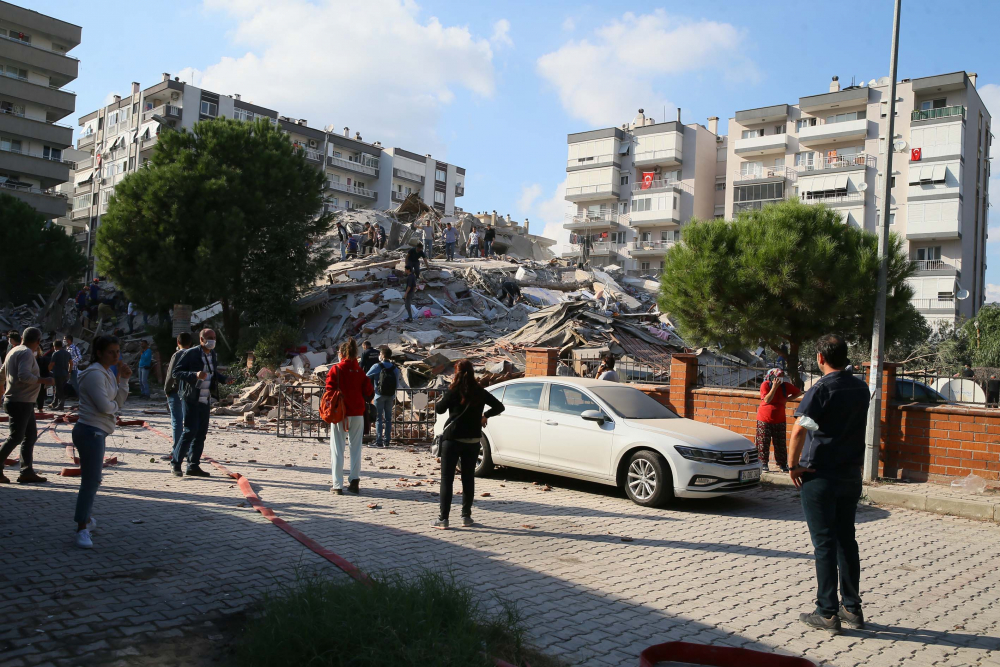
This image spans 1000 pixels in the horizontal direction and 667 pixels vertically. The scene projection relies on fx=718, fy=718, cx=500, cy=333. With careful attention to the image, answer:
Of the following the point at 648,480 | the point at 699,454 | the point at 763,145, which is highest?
the point at 763,145

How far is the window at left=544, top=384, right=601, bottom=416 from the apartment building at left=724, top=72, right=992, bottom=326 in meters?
43.7

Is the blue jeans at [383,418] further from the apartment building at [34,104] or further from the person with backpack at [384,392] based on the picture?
the apartment building at [34,104]

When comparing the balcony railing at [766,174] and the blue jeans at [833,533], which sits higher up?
the balcony railing at [766,174]

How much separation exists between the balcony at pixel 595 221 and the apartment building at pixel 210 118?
24.7 meters

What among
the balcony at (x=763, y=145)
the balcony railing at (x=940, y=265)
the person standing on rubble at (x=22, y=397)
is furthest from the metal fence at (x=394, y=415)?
the balcony at (x=763, y=145)

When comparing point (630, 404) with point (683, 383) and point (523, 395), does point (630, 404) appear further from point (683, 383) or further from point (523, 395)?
point (683, 383)

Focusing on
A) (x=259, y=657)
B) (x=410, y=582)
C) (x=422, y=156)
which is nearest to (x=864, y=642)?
(x=410, y=582)

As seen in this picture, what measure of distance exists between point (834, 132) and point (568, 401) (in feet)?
182

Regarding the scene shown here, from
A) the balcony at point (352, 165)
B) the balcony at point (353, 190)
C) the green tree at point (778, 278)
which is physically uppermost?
the balcony at point (352, 165)

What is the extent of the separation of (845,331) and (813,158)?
1883 inches

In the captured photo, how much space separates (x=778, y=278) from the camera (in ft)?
50.7

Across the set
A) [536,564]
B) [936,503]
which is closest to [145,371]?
[536,564]

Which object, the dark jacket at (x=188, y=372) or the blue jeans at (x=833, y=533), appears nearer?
the blue jeans at (x=833, y=533)

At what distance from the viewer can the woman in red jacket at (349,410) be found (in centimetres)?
885
